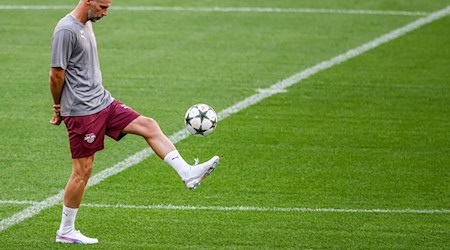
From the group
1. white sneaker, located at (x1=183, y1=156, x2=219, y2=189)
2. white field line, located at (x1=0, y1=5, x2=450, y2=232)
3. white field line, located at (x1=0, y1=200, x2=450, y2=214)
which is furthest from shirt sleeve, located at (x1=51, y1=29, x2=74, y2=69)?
white field line, located at (x1=0, y1=200, x2=450, y2=214)

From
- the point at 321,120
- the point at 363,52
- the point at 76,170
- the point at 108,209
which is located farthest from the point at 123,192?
the point at 363,52

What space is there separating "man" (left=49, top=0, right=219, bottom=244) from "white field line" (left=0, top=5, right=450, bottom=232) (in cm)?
91

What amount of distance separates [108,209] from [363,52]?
28.3 ft

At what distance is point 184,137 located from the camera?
14211 mm

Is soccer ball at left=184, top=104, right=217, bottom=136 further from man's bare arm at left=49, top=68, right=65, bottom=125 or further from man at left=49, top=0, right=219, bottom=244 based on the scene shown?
man's bare arm at left=49, top=68, right=65, bottom=125

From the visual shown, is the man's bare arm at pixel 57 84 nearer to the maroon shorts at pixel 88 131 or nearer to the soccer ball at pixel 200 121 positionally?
the maroon shorts at pixel 88 131

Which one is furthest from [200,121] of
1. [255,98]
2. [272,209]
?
[255,98]

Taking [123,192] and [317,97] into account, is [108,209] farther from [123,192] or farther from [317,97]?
[317,97]

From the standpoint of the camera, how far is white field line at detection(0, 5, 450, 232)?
1123cm

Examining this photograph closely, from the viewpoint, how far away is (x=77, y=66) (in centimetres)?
1002

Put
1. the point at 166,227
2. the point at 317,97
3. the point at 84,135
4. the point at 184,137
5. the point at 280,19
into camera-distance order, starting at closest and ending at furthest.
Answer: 1. the point at 84,135
2. the point at 166,227
3. the point at 184,137
4. the point at 317,97
5. the point at 280,19

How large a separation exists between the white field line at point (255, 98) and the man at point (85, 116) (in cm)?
91

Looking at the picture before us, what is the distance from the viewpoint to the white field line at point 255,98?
36.9ft

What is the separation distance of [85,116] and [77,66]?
41 centimetres
